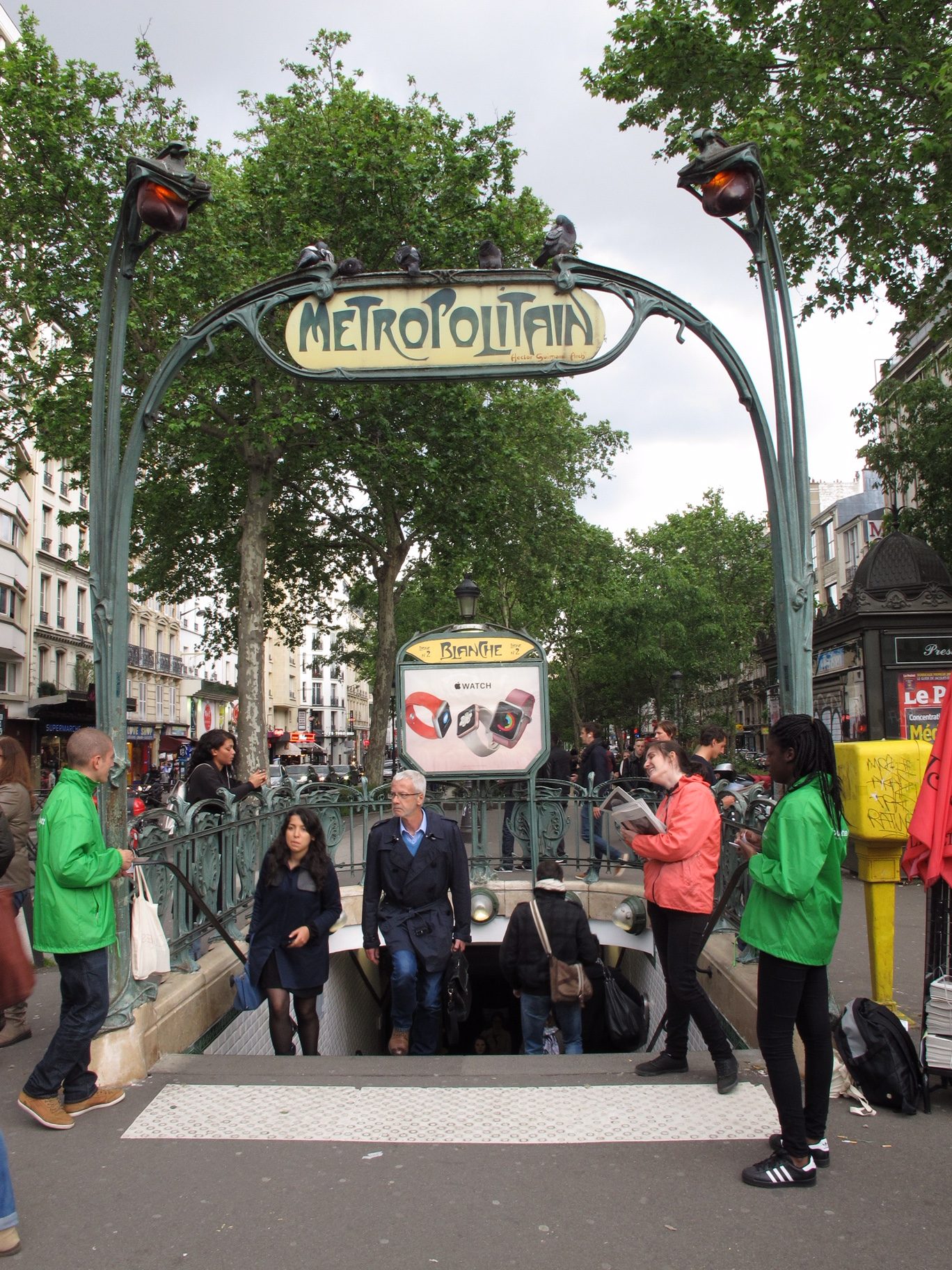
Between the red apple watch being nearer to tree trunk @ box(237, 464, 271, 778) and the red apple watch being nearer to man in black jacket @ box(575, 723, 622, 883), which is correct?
man in black jacket @ box(575, 723, 622, 883)

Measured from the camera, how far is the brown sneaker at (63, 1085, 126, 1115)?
15.0ft

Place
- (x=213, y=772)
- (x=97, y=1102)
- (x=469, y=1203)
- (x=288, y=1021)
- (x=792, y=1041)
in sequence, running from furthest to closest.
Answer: (x=213, y=772) → (x=288, y=1021) → (x=97, y=1102) → (x=792, y=1041) → (x=469, y=1203)

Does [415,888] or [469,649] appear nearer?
[415,888]

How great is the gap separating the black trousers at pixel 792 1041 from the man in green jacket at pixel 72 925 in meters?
2.84

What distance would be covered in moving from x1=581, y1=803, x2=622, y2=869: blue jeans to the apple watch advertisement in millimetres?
826

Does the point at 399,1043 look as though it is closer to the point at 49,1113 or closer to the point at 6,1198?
the point at 49,1113

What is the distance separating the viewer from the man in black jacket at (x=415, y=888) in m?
6.29

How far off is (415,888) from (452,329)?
134 inches

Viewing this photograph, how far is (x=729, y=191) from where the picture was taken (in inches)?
207

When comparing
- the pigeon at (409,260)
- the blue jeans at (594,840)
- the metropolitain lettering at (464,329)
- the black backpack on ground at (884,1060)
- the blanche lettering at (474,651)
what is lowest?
the black backpack on ground at (884,1060)

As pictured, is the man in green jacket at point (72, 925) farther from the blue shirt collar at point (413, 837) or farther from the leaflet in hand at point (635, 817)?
the leaflet in hand at point (635, 817)

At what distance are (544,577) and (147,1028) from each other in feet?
87.3

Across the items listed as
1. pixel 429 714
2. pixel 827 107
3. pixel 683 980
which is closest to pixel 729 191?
pixel 683 980

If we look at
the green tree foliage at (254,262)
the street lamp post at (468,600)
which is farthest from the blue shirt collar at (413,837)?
the green tree foliage at (254,262)
